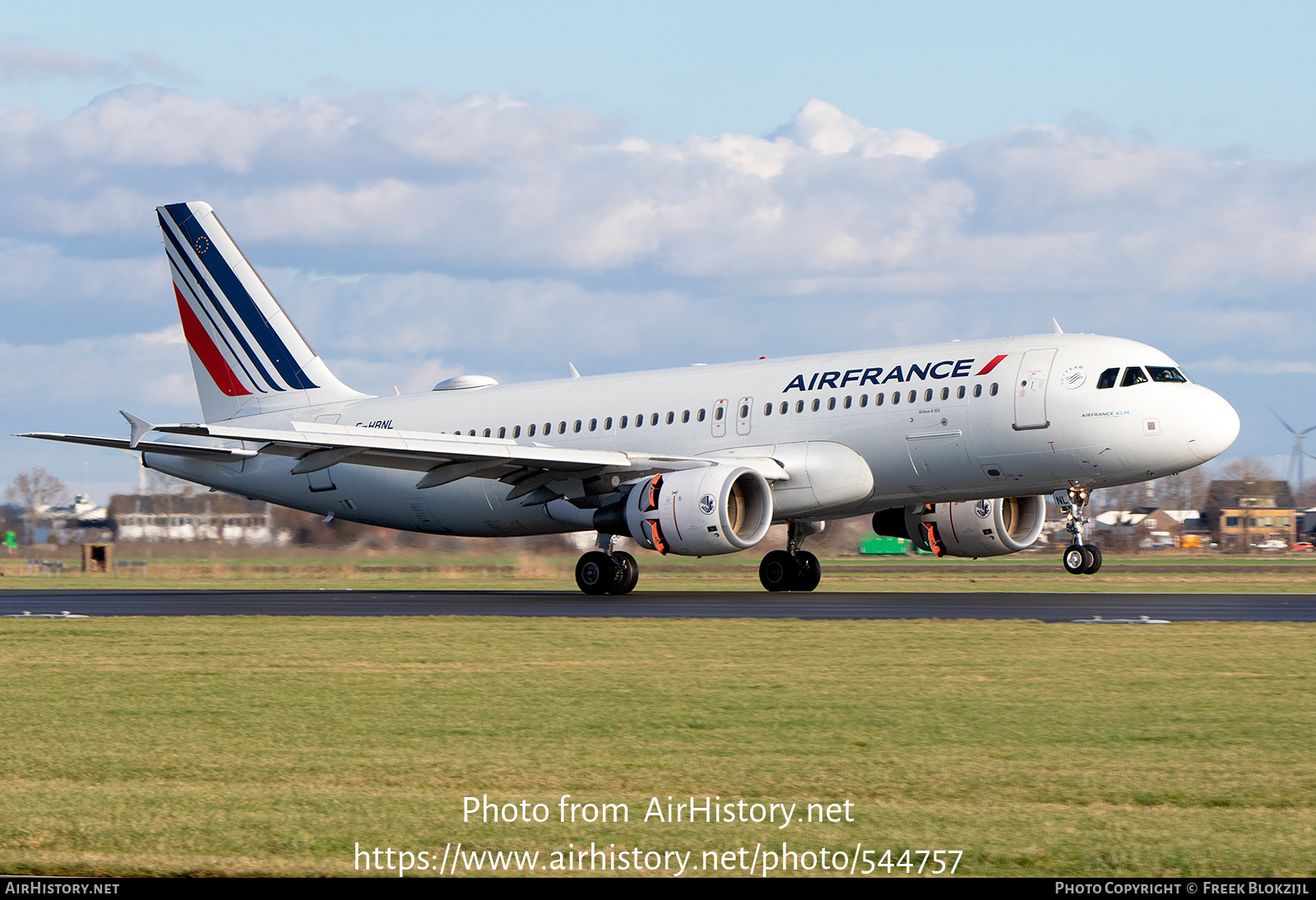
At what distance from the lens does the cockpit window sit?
2769cm

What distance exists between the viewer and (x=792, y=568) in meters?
33.0

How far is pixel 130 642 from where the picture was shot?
59.4ft

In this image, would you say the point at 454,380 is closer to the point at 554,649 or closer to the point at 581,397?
the point at 581,397

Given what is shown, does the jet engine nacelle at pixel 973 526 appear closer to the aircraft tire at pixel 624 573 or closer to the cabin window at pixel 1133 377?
the cabin window at pixel 1133 377

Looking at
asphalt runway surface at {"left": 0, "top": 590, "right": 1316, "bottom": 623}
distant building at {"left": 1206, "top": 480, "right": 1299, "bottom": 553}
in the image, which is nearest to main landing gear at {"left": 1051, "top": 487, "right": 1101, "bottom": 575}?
asphalt runway surface at {"left": 0, "top": 590, "right": 1316, "bottom": 623}

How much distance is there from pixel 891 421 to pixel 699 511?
176 inches

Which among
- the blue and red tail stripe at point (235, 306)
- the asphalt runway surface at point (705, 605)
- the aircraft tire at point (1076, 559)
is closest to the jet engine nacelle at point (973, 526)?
the asphalt runway surface at point (705, 605)

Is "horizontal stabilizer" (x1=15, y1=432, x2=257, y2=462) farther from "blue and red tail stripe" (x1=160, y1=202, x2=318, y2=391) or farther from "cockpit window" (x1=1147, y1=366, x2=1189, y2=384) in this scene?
"cockpit window" (x1=1147, y1=366, x2=1189, y2=384)

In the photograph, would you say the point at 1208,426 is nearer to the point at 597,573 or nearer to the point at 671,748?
the point at 597,573

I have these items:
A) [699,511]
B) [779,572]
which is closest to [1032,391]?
[699,511]

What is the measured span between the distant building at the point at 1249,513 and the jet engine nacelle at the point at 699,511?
63938 mm

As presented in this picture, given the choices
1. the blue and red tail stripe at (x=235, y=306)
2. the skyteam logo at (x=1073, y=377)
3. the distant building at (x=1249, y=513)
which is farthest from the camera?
the distant building at (x=1249, y=513)

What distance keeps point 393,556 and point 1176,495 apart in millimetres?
57532

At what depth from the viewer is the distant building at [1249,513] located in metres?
89.0
